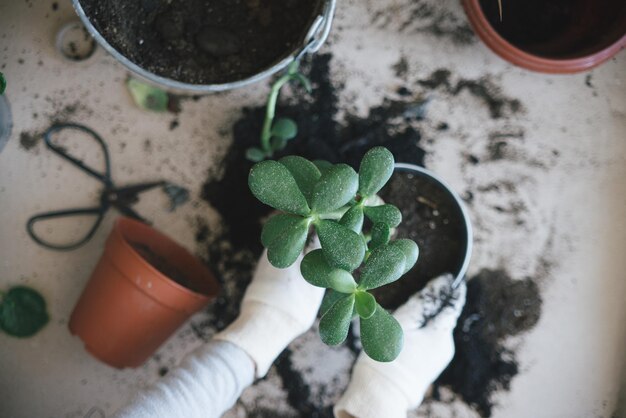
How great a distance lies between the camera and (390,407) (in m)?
1.13

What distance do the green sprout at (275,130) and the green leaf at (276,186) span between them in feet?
1.26

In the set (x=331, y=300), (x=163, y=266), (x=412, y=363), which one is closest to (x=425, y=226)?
(x=412, y=363)

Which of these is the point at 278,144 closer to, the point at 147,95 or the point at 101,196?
the point at 147,95

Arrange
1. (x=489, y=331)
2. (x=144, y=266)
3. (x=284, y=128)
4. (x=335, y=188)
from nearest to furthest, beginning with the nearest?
(x=335, y=188), (x=144, y=266), (x=284, y=128), (x=489, y=331)

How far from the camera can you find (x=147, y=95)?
1.38 meters

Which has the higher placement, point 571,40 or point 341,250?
point 341,250

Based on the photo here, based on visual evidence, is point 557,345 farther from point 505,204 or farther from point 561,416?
point 505,204

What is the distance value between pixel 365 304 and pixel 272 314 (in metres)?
0.42

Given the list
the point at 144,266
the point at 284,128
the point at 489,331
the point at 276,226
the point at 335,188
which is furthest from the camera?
the point at 489,331

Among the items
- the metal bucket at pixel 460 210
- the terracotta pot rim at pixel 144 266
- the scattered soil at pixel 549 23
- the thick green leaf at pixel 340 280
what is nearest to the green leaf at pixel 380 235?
the thick green leaf at pixel 340 280

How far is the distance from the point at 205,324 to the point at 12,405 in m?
0.52

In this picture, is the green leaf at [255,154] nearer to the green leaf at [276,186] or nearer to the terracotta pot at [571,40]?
the green leaf at [276,186]

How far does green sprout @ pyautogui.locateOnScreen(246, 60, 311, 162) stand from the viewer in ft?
3.97

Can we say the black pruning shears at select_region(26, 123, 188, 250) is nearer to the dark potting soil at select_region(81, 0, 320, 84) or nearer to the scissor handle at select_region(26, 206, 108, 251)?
the scissor handle at select_region(26, 206, 108, 251)
